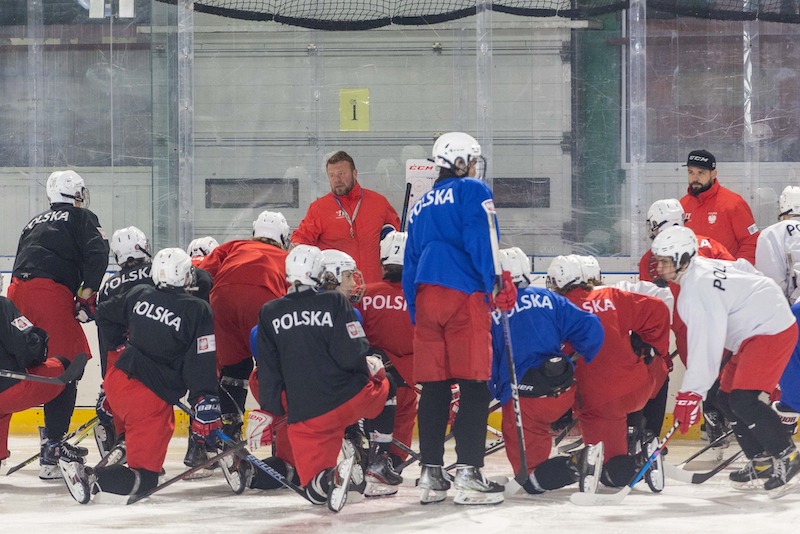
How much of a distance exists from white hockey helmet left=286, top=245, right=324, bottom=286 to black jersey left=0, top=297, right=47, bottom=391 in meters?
1.21

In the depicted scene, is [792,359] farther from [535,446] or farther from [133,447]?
[133,447]

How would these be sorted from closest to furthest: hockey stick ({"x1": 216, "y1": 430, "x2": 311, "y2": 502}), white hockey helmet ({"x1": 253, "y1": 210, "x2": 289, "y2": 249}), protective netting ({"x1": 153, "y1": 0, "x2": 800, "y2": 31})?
hockey stick ({"x1": 216, "y1": 430, "x2": 311, "y2": 502}), white hockey helmet ({"x1": 253, "y1": 210, "x2": 289, "y2": 249}), protective netting ({"x1": 153, "y1": 0, "x2": 800, "y2": 31})

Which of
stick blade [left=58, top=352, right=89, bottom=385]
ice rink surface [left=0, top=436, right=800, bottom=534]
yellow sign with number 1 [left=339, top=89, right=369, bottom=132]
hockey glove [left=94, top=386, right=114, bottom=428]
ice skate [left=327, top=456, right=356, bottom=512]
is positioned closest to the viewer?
ice rink surface [left=0, top=436, right=800, bottom=534]

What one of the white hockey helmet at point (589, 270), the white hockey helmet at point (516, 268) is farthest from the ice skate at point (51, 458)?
the white hockey helmet at point (589, 270)

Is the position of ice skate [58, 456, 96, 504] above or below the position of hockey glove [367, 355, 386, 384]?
below

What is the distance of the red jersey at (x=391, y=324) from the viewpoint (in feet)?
15.9

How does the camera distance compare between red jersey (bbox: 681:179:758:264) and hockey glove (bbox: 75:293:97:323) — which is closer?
hockey glove (bbox: 75:293:97:323)

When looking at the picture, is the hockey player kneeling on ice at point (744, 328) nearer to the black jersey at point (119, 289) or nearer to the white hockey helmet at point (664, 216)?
the white hockey helmet at point (664, 216)

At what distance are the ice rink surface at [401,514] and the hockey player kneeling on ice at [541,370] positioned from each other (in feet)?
0.40

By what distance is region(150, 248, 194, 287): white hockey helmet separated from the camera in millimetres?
4586

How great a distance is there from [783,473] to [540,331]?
0.96 meters

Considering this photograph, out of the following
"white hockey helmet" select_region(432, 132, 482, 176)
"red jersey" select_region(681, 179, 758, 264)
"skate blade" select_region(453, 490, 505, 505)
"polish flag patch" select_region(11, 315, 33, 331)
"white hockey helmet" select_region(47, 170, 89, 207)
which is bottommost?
"skate blade" select_region(453, 490, 505, 505)

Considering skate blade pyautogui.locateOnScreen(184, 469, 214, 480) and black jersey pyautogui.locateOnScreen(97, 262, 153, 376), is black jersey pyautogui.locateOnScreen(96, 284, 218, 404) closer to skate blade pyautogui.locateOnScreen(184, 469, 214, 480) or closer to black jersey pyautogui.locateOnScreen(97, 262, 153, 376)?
black jersey pyautogui.locateOnScreen(97, 262, 153, 376)

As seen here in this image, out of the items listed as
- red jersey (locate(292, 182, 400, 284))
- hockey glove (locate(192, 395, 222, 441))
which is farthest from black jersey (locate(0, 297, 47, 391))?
red jersey (locate(292, 182, 400, 284))
